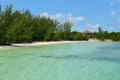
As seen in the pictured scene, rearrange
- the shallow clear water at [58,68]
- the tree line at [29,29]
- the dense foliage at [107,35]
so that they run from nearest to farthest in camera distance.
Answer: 1. the shallow clear water at [58,68]
2. the tree line at [29,29]
3. the dense foliage at [107,35]

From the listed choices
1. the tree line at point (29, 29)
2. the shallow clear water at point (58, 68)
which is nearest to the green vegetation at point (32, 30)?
the tree line at point (29, 29)

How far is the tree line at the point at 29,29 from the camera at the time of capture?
44812 mm

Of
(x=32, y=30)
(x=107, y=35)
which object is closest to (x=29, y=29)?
(x=32, y=30)

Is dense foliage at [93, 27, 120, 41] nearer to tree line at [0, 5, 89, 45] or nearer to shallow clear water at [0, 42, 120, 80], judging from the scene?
tree line at [0, 5, 89, 45]

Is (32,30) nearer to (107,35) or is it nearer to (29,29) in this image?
(29,29)

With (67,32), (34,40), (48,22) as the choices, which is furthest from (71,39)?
(34,40)

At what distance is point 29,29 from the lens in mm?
53938

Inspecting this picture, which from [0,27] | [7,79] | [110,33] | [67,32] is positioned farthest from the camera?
[110,33]

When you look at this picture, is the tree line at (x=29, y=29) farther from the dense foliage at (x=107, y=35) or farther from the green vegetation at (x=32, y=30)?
the dense foliage at (x=107, y=35)

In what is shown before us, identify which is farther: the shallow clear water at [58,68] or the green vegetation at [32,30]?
the green vegetation at [32,30]

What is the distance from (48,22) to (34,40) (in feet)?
26.3

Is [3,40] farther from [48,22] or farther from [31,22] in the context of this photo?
[48,22]

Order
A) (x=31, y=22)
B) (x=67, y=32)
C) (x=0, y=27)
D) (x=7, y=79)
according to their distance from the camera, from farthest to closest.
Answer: (x=67, y=32) → (x=31, y=22) → (x=0, y=27) → (x=7, y=79)

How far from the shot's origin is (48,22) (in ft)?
230
